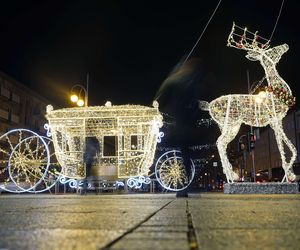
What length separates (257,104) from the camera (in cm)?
1452

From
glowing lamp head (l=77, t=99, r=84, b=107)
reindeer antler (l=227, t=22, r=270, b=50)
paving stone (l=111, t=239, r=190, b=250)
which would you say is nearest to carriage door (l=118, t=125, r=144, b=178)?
glowing lamp head (l=77, t=99, r=84, b=107)

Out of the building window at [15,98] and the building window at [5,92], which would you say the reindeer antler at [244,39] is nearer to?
the building window at [5,92]

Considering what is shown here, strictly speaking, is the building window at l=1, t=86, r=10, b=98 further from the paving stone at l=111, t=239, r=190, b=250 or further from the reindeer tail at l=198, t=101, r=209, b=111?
the paving stone at l=111, t=239, r=190, b=250

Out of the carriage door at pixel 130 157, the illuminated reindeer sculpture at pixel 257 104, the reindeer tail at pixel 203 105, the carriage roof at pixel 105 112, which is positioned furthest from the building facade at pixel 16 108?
the illuminated reindeer sculpture at pixel 257 104

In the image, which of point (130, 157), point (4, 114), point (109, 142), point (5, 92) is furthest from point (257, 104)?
point (5, 92)

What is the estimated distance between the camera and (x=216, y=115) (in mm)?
14836

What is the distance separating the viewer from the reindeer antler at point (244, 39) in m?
14.6

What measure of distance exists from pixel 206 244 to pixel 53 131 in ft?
40.5

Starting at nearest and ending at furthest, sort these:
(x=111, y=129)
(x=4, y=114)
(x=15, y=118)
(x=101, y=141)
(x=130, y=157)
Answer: (x=130, y=157) < (x=111, y=129) < (x=101, y=141) < (x=4, y=114) < (x=15, y=118)

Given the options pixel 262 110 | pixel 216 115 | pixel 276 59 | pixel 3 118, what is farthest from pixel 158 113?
pixel 3 118

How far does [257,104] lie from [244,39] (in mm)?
2351

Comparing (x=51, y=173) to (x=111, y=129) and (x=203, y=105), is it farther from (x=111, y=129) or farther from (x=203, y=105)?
(x=203, y=105)

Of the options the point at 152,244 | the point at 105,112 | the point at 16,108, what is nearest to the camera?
the point at 152,244

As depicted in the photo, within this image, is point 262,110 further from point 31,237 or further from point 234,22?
point 31,237
